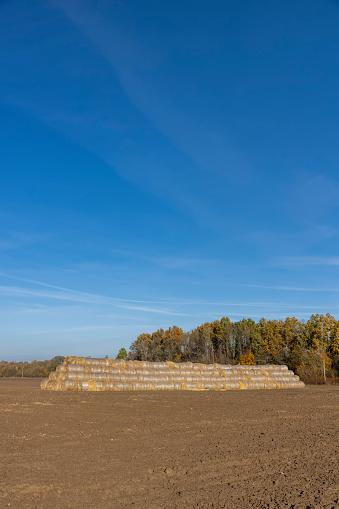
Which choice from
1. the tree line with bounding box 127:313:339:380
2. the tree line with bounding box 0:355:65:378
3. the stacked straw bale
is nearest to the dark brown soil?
the stacked straw bale

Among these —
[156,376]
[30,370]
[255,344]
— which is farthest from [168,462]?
[30,370]

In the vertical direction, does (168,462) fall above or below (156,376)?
above

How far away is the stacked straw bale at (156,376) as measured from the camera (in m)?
24.5

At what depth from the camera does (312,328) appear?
66.7 m

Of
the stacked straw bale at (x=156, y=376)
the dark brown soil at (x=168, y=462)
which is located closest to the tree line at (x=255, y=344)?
the stacked straw bale at (x=156, y=376)

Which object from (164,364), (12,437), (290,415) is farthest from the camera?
(164,364)

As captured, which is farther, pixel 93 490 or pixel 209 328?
pixel 209 328

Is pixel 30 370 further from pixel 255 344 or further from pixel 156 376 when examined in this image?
pixel 156 376

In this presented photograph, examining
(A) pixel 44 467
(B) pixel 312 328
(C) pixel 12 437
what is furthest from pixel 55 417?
(B) pixel 312 328

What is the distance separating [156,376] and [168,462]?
21.7 m

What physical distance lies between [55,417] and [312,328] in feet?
202

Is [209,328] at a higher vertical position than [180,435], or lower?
higher

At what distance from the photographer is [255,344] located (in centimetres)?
7556

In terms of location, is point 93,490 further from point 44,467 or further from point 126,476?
point 44,467
